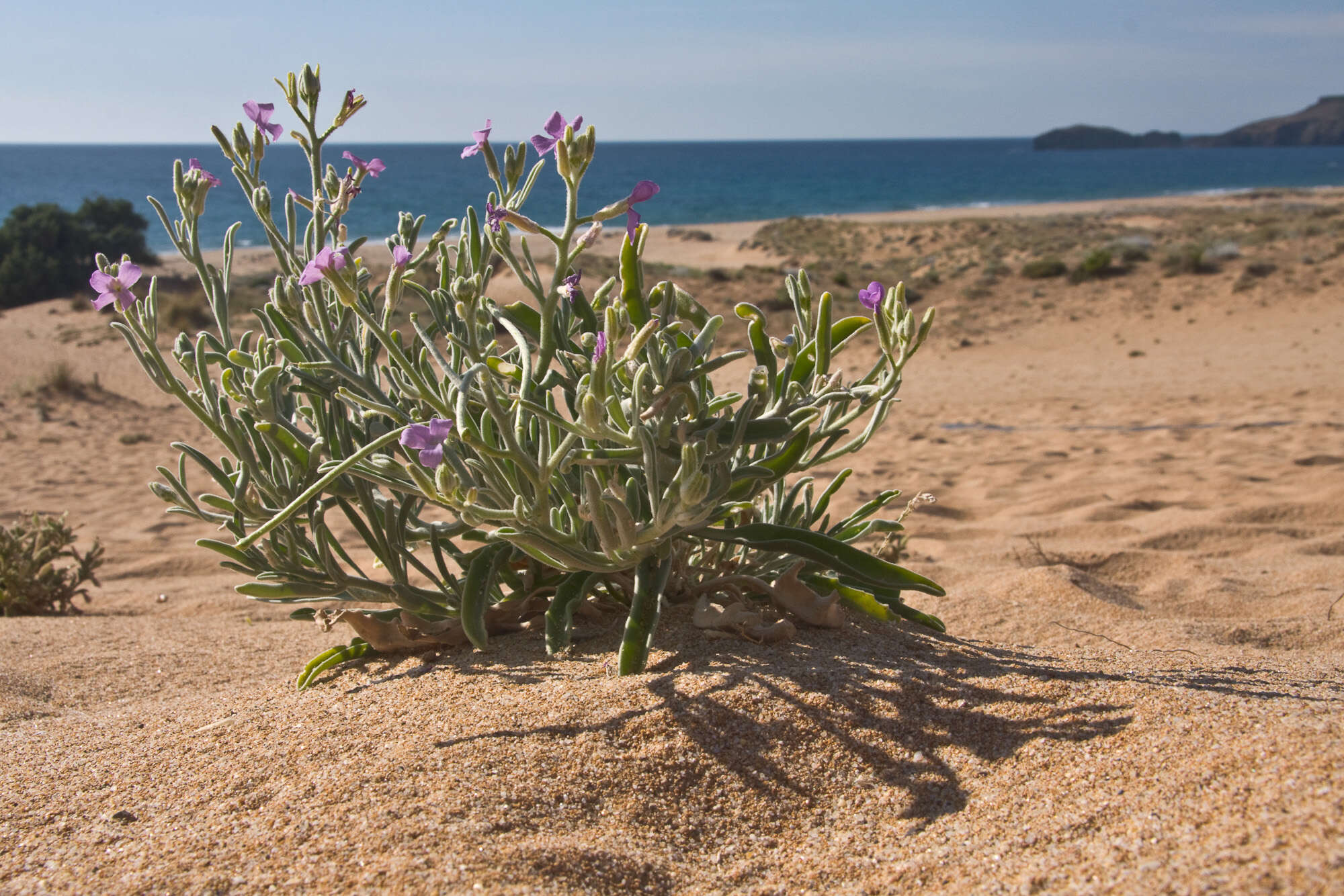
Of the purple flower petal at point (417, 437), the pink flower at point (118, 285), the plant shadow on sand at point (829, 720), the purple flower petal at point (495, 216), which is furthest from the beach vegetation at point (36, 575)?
the purple flower petal at point (417, 437)

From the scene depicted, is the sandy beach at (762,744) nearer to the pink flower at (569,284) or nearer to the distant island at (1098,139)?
the pink flower at (569,284)

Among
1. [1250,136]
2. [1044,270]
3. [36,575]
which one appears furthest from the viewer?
[1250,136]

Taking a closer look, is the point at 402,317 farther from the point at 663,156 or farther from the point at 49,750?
the point at 663,156

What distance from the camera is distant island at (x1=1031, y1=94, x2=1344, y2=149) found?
443 feet

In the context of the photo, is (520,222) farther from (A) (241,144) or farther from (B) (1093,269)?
(B) (1093,269)

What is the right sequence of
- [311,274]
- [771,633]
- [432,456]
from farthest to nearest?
[771,633]
[311,274]
[432,456]

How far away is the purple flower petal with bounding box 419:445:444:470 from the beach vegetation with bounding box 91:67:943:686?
2.8 inches

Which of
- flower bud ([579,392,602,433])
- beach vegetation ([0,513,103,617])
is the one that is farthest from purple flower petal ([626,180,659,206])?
beach vegetation ([0,513,103,617])

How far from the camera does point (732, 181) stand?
7294cm

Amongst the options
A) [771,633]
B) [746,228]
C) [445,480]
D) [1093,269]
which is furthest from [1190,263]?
[746,228]

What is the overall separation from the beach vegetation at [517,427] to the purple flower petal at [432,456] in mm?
71

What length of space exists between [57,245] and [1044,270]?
1808cm

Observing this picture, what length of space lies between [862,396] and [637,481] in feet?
1.45

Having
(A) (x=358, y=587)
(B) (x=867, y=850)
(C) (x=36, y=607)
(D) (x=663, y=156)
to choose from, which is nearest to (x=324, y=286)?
(A) (x=358, y=587)
